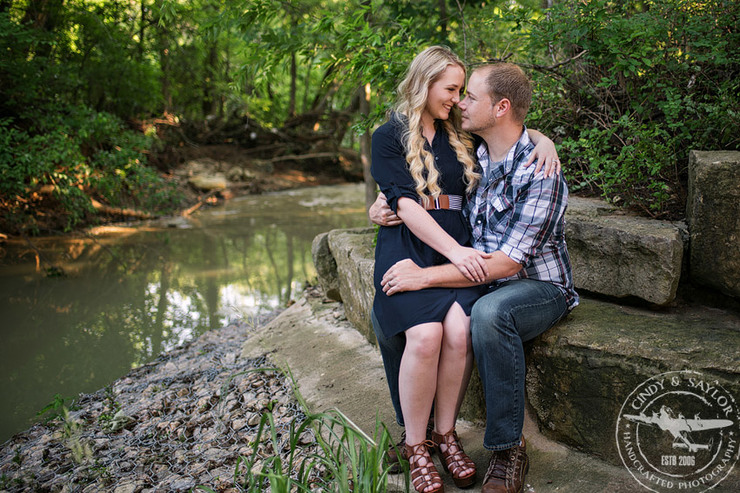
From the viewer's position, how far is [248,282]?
6.58 meters

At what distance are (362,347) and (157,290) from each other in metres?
3.40

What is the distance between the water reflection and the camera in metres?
4.48

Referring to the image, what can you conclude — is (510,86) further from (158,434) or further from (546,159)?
(158,434)

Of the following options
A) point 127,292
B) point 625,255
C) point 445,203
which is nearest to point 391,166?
point 445,203

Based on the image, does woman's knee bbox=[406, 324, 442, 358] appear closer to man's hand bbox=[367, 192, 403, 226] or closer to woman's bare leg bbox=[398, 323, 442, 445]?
woman's bare leg bbox=[398, 323, 442, 445]

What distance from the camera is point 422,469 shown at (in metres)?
2.18

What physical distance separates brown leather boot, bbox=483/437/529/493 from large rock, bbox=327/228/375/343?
4.72 ft

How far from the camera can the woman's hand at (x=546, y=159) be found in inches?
90.0

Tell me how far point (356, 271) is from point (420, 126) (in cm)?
140

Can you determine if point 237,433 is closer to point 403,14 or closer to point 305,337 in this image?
point 305,337

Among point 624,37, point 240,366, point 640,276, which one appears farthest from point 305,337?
point 624,37

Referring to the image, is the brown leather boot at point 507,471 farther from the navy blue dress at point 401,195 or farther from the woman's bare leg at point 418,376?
the navy blue dress at point 401,195

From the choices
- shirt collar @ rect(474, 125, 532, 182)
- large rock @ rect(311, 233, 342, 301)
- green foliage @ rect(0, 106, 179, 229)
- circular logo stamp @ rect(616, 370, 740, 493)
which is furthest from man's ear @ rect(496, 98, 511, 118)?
green foliage @ rect(0, 106, 179, 229)

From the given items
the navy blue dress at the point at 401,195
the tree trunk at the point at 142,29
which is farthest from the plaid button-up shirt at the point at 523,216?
the tree trunk at the point at 142,29
